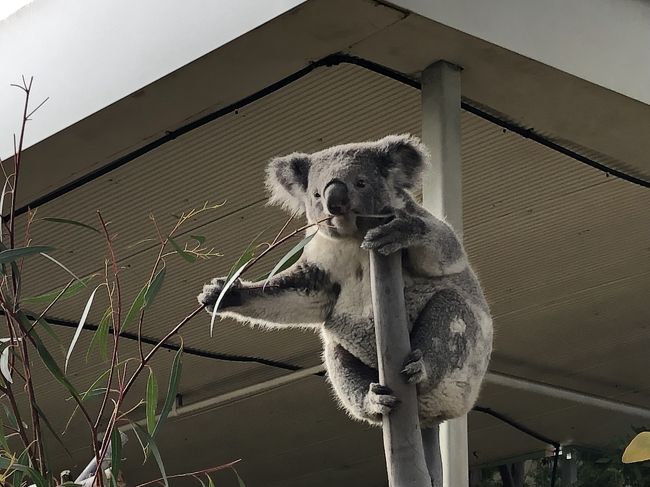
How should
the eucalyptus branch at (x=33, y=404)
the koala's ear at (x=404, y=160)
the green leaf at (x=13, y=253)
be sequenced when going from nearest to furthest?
the eucalyptus branch at (x=33, y=404)
the green leaf at (x=13, y=253)
the koala's ear at (x=404, y=160)

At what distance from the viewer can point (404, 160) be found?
7.52 feet

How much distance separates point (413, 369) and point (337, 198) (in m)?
0.33

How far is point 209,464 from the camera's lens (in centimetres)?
699

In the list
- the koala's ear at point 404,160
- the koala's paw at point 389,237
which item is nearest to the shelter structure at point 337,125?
the koala's ear at point 404,160

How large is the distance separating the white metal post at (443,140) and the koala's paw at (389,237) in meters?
1.08

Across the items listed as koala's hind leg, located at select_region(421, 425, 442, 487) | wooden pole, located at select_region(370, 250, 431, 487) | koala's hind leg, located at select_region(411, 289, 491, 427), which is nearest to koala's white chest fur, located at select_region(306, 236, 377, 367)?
koala's hind leg, located at select_region(411, 289, 491, 427)

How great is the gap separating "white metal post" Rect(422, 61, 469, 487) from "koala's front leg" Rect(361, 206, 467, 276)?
0.70 meters

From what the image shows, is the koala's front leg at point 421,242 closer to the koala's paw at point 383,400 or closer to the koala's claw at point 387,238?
the koala's claw at point 387,238

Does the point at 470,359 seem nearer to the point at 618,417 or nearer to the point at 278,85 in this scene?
Answer: the point at 278,85

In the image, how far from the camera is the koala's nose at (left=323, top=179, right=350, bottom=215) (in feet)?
6.72

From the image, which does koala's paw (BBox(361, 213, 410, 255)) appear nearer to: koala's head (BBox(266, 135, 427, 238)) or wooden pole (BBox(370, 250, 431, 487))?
wooden pole (BBox(370, 250, 431, 487))

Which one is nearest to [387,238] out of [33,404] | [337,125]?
[33,404]

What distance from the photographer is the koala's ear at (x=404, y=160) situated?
7.45 ft

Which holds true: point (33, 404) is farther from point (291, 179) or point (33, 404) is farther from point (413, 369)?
point (291, 179)
